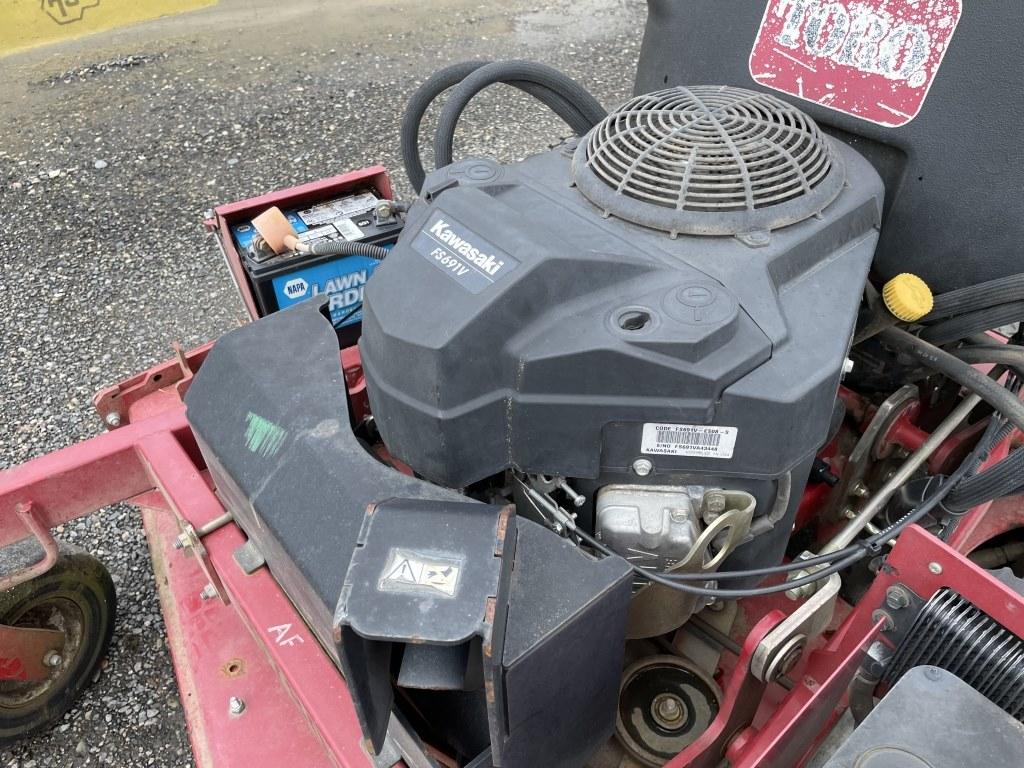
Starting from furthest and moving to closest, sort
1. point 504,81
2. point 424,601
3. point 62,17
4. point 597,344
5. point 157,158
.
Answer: point 62,17 < point 157,158 < point 504,81 < point 597,344 < point 424,601

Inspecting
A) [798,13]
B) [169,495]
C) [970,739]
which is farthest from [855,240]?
[169,495]

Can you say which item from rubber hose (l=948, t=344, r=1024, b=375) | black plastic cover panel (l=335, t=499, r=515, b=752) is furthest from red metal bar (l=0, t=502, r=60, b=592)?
rubber hose (l=948, t=344, r=1024, b=375)

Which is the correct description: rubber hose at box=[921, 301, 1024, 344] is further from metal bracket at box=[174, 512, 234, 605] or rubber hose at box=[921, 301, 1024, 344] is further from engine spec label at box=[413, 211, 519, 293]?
metal bracket at box=[174, 512, 234, 605]

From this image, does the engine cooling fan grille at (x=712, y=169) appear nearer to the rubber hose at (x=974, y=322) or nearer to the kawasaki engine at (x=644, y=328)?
the kawasaki engine at (x=644, y=328)

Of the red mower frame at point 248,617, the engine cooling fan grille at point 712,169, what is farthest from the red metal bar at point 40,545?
the engine cooling fan grille at point 712,169

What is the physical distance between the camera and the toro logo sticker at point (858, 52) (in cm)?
110

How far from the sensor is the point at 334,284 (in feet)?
5.17

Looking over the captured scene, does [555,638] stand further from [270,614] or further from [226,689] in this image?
[226,689]

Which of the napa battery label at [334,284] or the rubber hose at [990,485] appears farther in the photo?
the napa battery label at [334,284]

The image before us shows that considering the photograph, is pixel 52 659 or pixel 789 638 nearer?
pixel 789 638

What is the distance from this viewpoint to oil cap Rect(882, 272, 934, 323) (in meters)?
1.10

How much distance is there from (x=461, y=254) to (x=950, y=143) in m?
0.68

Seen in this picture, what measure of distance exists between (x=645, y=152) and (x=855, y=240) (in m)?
0.29

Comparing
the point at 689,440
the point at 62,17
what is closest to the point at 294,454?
the point at 689,440
